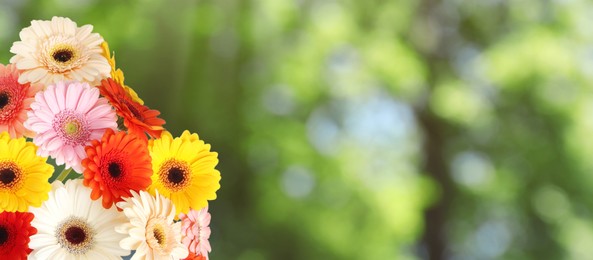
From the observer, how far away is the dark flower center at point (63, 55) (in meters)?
0.53

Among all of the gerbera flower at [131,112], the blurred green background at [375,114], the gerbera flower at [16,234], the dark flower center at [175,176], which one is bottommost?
the gerbera flower at [16,234]

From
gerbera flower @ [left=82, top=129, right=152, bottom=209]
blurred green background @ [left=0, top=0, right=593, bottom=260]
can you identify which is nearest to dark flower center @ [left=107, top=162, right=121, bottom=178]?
gerbera flower @ [left=82, top=129, right=152, bottom=209]

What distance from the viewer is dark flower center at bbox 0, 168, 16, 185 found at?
48 cm

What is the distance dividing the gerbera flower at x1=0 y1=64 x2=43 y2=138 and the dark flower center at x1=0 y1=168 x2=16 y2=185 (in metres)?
0.03

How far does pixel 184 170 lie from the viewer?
53 centimetres

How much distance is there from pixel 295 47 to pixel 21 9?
4.02 ft

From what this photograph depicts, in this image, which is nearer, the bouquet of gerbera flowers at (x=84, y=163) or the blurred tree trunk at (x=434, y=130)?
the bouquet of gerbera flowers at (x=84, y=163)

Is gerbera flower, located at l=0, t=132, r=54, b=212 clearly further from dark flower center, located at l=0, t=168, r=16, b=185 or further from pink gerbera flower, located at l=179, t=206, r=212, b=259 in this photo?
pink gerbera flower, located at l=179, t=206, r=212, b=259

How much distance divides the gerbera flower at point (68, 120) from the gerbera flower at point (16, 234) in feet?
0.14

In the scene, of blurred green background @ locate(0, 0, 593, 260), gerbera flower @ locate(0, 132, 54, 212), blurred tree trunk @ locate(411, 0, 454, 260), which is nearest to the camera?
gerbera flower @ locate(0, 132, 54, 212)

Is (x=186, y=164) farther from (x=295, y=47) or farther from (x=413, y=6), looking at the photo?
(x=413, y=6)

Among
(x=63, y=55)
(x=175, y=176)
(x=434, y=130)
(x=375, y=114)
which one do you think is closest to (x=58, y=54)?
(x=63, y=55)

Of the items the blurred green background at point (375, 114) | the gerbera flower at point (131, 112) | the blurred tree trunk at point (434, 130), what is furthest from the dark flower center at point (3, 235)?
the blurred tree trunk at point (434, 130)

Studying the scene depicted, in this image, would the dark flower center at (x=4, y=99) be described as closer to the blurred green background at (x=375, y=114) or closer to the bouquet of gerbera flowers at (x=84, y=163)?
the bouquet of gerbera flowers at (x=84, y=163)
